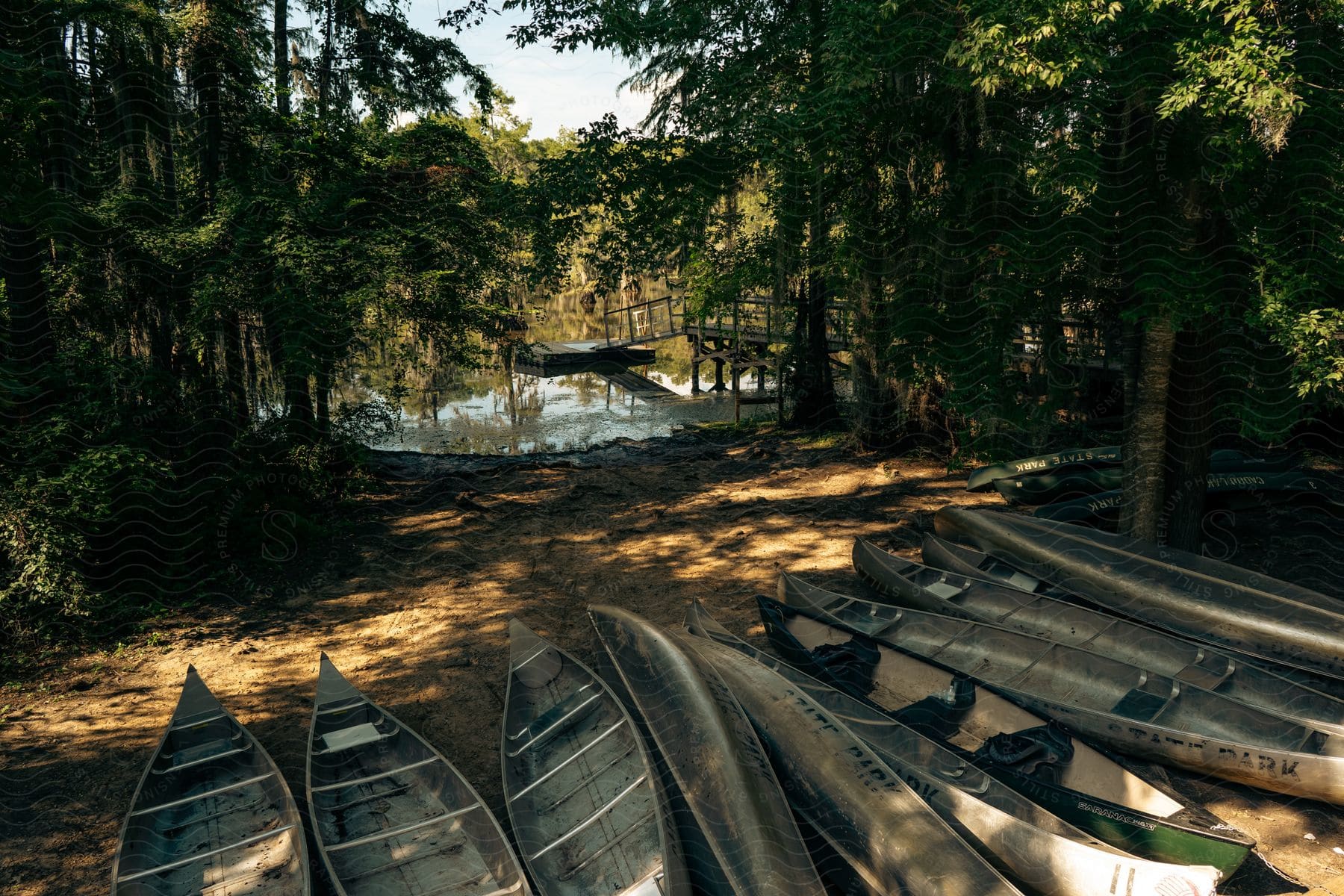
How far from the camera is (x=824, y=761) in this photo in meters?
4.99

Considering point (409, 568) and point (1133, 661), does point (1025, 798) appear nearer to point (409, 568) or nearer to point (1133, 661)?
point (1133, 661)

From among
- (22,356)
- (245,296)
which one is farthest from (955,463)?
(22,356)

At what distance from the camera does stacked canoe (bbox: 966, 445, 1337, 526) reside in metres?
9.47

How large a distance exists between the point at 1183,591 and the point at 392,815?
21.7ft

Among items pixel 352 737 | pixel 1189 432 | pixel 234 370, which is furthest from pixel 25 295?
pixel 1189 432

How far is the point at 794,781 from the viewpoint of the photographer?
16.5ft

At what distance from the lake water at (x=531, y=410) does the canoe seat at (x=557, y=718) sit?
9.14 metres

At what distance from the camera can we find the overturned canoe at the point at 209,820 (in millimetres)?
4711

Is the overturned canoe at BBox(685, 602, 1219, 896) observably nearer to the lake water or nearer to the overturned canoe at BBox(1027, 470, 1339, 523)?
the overturned canoe at BBox(1027, 470, 1339, 523)

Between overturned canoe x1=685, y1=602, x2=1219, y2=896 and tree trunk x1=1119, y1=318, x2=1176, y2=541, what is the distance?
15.4 ft

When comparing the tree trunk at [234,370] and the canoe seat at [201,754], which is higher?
the tree trunk at [234,370]

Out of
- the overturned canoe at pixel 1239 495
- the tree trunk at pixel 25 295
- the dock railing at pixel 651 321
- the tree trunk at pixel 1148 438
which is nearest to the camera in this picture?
the tree trunk at pixel 1148 438

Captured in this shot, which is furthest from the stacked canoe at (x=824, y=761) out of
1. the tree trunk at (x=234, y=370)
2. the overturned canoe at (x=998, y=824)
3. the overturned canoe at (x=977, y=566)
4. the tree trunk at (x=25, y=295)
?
the tree trunk at (x=234, y=370)

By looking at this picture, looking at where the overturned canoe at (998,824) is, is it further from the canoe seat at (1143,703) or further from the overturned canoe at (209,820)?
the overturned canoe at (209,820)
